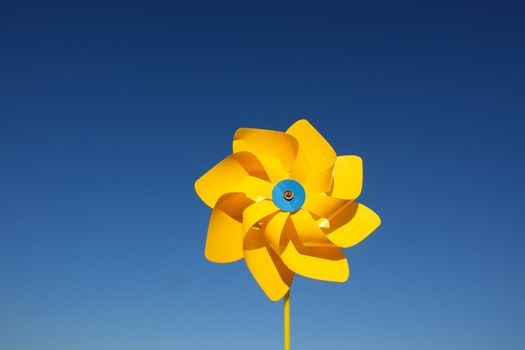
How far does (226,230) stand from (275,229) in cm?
78

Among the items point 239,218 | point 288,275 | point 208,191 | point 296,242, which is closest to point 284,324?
point 288,275

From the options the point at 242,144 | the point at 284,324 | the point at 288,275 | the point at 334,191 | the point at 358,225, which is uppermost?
the point at 242,144

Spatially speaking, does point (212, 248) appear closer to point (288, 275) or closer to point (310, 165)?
point (288, 275)

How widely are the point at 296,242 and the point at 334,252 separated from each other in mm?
565

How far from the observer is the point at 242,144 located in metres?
7.40

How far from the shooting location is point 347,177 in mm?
7453

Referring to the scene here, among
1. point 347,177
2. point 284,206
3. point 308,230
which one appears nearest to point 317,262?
point 308,230

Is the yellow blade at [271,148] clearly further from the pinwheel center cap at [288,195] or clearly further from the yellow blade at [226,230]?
the yellow blade at [226,230]

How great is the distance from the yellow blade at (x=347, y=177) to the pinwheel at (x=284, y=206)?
0.6 inches

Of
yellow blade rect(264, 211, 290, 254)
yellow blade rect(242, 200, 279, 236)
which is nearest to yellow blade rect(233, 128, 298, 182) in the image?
yellow blade rect(242, 200, 279, 236)

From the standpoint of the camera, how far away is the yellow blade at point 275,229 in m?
7.07

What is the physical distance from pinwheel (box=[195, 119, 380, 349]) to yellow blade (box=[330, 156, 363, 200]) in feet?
0.05

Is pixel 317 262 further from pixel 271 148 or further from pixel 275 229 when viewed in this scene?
pixel 271 148

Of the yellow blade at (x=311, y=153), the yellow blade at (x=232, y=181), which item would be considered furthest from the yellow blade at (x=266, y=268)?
the yellow blade at (x=311, y=153)
